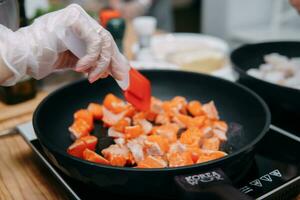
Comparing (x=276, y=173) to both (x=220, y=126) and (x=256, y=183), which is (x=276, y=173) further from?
(x=220, y=126)

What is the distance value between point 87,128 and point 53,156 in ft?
0.65

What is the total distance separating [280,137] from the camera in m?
0.75

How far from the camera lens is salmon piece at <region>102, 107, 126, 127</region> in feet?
2.79

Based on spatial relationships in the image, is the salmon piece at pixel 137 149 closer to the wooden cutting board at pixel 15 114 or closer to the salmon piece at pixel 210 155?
the salmon piece at pixel 210 155

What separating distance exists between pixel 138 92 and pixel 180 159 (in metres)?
0.24

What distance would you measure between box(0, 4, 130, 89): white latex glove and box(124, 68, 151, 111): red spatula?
0.18m

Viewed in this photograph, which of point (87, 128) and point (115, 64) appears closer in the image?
point (115, 64)

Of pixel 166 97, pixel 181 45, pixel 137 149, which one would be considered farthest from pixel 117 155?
pixel 181 45

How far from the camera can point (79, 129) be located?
0.79m

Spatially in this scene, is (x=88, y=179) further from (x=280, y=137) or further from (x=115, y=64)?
(x=280, y=137)

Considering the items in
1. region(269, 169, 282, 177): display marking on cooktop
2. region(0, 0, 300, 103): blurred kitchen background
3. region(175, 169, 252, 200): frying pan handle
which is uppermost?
region(175, 169, 252, 200): frying pan handle

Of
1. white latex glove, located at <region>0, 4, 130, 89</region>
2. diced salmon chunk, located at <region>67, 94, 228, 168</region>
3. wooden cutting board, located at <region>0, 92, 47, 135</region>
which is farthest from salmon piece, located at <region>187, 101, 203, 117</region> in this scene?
wooden cutting board, located at <region>0, 92, 47, 135</region>

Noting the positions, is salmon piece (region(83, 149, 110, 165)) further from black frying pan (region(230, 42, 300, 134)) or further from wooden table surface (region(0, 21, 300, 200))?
black frying pan (region(230, 42, 300, 134))

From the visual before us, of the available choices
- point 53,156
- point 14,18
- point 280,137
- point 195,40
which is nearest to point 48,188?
point 53,156
